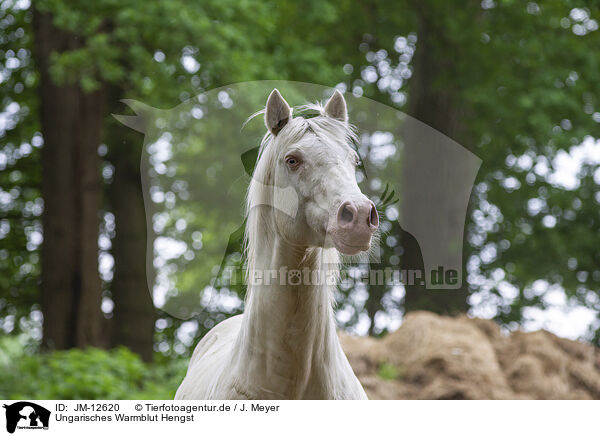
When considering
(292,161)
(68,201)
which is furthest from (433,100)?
(292,161)

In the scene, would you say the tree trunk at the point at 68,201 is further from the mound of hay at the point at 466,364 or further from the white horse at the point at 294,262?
the white horse at the point at 294,262

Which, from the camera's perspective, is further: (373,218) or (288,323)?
(288,323)

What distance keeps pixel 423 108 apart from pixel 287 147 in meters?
7.72

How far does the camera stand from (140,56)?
26.4ft

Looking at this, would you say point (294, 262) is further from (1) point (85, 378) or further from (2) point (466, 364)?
(1) point (85, 378)

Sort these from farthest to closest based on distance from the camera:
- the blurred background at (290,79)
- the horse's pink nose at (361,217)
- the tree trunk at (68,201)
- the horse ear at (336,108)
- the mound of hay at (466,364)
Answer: the tree trunk at (68,201) < the blurred background at (290,79) < the mound of hay at (466,364) < the horse ear at (336,108) < the horse's pink nose at (361,217)

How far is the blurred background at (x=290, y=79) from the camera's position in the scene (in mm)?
8297

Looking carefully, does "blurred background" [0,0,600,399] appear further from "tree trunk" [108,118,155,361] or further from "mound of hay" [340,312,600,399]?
"mound of hay" [340,312,600,399]

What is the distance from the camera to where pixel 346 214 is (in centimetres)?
220

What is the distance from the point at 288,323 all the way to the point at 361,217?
570 millimetres
